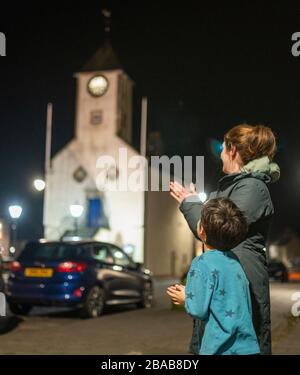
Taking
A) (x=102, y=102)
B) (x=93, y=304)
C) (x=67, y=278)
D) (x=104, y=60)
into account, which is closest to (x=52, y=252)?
(x=67, y=278)

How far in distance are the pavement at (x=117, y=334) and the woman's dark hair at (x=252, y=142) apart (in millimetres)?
4923

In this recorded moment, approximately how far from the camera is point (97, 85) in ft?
160

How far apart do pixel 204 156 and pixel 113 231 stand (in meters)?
18.3

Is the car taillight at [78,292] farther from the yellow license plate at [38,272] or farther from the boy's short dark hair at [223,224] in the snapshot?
the boy's short dark hair at [223,224]

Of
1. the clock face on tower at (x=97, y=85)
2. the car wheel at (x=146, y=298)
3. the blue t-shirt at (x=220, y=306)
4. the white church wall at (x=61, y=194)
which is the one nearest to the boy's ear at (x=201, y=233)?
the blue t-shirt at (x=220, y=306)

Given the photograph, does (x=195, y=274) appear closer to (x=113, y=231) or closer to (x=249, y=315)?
(x=249, y=315)

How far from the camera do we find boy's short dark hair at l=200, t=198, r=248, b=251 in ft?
10.9

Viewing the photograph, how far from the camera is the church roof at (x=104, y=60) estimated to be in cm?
4884

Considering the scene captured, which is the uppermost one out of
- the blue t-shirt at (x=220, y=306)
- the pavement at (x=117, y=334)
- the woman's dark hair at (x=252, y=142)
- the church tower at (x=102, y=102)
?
the church tower at (x=102, y=102)

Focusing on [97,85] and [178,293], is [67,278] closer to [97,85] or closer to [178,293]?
[178,293]

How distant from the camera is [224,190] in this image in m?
3.74

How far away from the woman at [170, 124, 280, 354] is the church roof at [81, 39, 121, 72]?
45.4m
